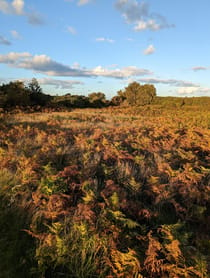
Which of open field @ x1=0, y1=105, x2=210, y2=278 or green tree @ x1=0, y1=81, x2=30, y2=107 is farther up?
green tree @ x1=0, y1=81, x2=30, y2=107

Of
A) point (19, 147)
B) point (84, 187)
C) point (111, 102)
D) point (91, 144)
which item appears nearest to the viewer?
point (84, 187)

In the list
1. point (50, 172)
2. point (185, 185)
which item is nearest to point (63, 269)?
point (50, 172)

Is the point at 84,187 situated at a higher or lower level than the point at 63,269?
higher

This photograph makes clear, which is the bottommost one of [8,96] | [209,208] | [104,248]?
[209,208]

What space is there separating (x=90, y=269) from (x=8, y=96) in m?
20.7

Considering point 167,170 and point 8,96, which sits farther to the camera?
point 8,96

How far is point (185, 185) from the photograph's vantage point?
16.3ft

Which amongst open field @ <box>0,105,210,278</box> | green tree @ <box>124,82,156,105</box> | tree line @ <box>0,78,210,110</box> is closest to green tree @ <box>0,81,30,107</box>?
tree line @ <box>0,78,210,110</box>

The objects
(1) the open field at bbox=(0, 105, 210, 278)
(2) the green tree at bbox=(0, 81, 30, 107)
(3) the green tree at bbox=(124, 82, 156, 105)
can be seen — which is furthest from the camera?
(3) the green tree at bbox=(124, 82, 156, 105)

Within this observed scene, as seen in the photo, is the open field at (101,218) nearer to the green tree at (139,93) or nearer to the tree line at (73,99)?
the tree line at (73,99)

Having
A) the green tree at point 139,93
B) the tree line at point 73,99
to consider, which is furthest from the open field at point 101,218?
the green tree at point 139,93

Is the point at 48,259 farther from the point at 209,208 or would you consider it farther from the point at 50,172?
the point at 209,208

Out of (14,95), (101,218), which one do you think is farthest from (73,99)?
(101,218)

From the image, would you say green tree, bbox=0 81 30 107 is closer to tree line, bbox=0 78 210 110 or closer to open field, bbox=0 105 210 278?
tree line, bbox=0 78 210 110
